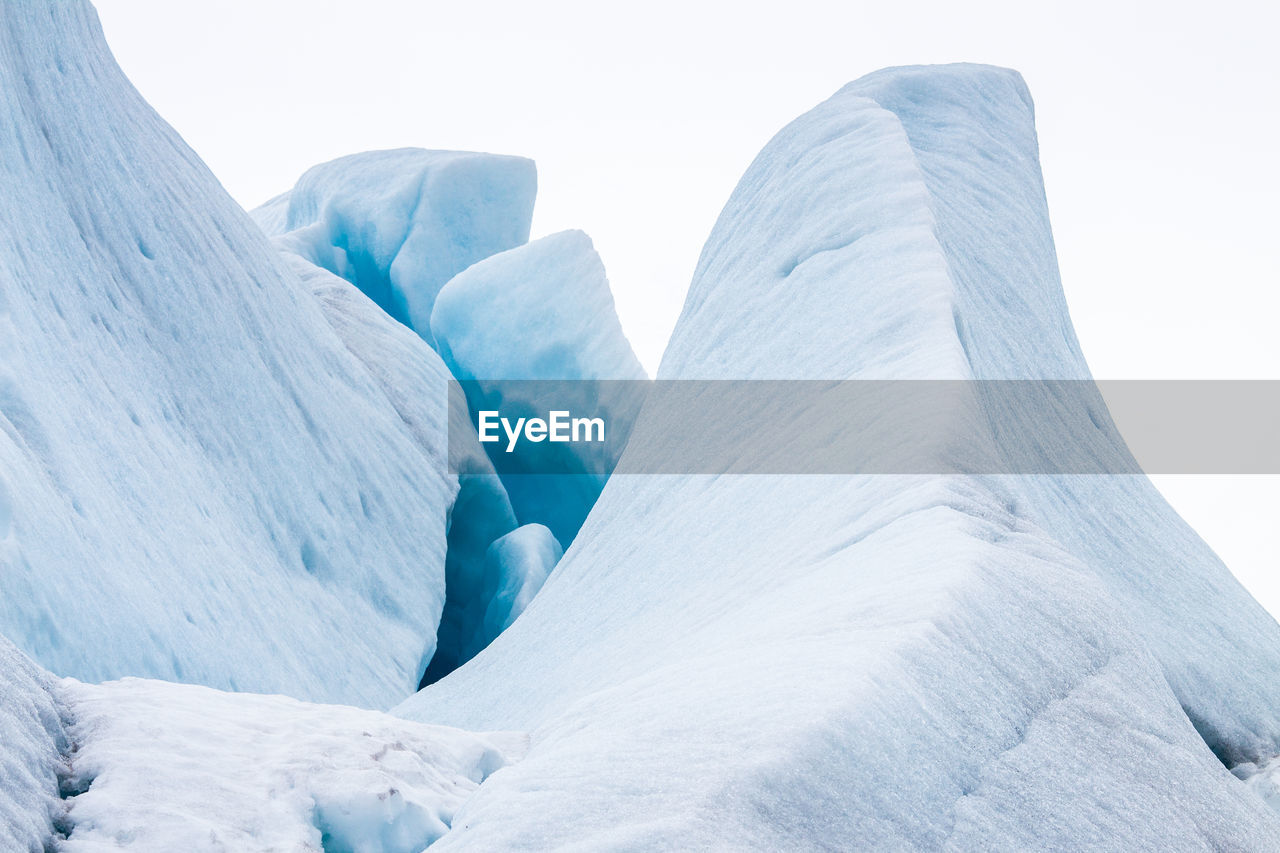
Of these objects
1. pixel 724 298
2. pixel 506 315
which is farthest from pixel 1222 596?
pixel 506 315

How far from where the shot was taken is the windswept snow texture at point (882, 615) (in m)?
2.52

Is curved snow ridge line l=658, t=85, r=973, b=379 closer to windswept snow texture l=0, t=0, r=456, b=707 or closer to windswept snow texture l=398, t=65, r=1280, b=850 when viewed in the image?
windswept snow texture l=398, t=65, r=1280, b=850

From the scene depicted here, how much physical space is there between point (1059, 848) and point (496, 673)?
4503mm

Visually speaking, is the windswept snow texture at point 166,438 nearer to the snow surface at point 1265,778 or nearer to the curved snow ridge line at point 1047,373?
the curved snow ridge line at point 1047,373

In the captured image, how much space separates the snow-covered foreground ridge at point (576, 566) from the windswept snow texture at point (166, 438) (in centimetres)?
3

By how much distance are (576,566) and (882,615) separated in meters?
4.27

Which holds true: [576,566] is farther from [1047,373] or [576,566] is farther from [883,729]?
[883,729]

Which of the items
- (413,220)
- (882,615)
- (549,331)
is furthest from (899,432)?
(413,220)

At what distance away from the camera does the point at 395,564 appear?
8.27m

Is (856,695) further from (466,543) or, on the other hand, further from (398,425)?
(466,543)

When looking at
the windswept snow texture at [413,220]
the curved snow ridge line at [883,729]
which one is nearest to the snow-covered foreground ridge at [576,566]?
the curved snow ridge line at [883,729]

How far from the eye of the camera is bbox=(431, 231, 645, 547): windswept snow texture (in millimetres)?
11227

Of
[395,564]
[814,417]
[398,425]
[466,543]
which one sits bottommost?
[466,543]

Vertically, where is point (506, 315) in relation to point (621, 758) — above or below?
below
